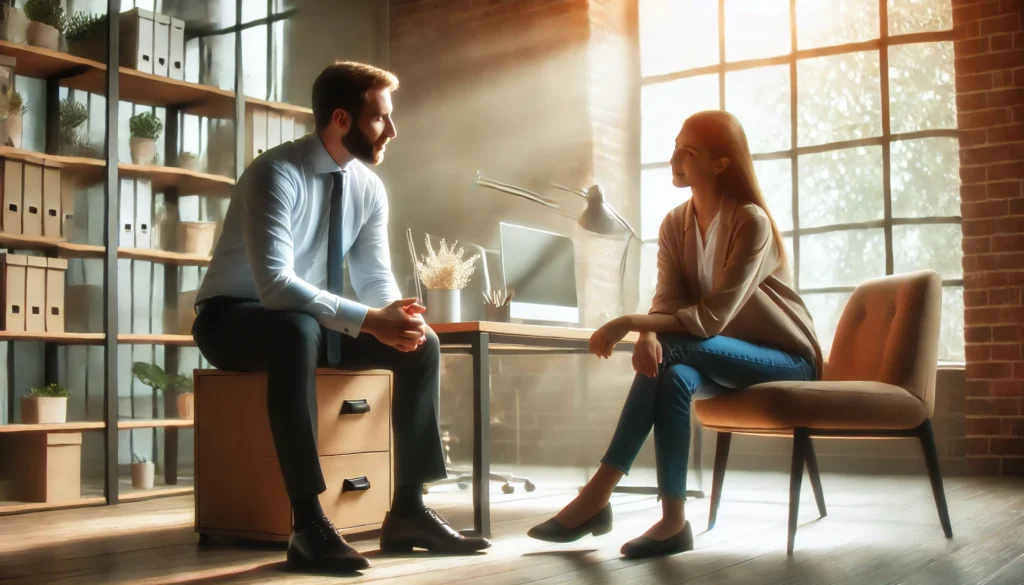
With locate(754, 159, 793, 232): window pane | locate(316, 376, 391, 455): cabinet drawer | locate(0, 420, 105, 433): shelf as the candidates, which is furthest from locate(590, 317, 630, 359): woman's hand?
locate(754, 159, 793, 232): window pane

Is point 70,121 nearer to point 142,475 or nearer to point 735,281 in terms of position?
point 142,475

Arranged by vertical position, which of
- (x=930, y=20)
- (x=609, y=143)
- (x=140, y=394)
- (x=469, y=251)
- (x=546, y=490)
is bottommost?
(x=546, y=490)

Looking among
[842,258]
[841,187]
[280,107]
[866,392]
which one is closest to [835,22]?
[841,187]

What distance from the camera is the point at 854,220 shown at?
4855mm

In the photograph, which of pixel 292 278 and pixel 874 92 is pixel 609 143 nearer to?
pixel 874 92

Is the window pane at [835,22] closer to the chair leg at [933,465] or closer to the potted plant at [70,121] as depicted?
the chair leg at [933,465]

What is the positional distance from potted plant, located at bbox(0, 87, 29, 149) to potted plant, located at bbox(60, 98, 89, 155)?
41 cm

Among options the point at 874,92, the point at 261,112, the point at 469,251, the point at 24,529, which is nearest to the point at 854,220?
the point at 874,92

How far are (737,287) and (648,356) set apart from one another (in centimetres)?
28

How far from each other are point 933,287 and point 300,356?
165 cm

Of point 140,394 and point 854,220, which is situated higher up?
point 854,220

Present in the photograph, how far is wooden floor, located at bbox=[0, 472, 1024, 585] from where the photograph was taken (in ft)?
6.61

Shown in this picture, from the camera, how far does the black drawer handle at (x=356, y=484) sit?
249 cm

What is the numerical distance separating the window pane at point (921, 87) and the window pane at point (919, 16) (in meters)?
0.08
